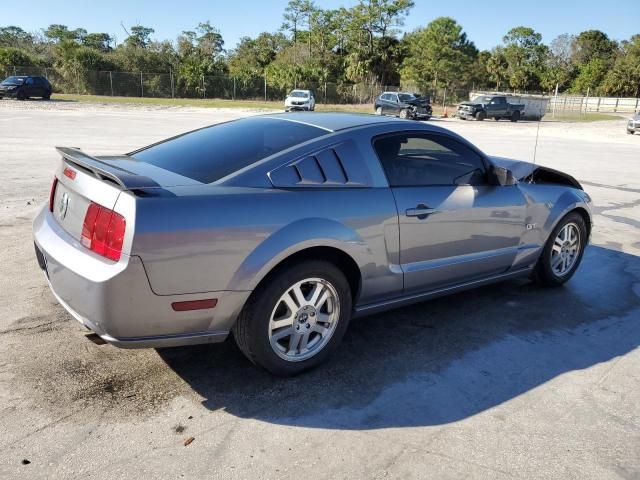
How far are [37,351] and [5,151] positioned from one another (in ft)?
33.2

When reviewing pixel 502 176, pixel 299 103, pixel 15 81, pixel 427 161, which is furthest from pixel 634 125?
pixel 15 81

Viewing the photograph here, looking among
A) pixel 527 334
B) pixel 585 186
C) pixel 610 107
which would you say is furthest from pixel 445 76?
pixel 527 334

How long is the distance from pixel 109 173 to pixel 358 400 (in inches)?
73.4

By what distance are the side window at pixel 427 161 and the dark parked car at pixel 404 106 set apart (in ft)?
100

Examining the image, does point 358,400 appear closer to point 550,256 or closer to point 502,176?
point 502,176

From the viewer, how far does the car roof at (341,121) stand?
3869 mm

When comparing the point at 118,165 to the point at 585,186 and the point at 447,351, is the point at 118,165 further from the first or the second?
the point at 585,186

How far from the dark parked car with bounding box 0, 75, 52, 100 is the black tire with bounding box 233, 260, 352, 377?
40.0 m

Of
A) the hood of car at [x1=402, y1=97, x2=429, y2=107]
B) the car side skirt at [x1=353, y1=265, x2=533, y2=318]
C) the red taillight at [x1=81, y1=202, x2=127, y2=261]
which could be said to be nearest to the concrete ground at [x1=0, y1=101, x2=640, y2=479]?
the car side skirt at [x1=353, y1=265, x2=533, y2=318]

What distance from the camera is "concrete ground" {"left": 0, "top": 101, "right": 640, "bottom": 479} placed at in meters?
2.69

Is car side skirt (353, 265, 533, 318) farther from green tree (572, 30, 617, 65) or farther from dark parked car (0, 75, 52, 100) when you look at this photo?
green tree (572, 30, 617, 65)

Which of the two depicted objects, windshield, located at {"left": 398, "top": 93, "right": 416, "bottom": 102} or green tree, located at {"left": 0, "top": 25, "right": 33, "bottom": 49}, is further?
green tree, located at {"left": 0, "top": 25, "right": 33, "bottom": 49}

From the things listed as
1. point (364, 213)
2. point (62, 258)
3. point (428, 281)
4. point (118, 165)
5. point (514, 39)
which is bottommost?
point (428, 281)

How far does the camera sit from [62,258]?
3.08 m
